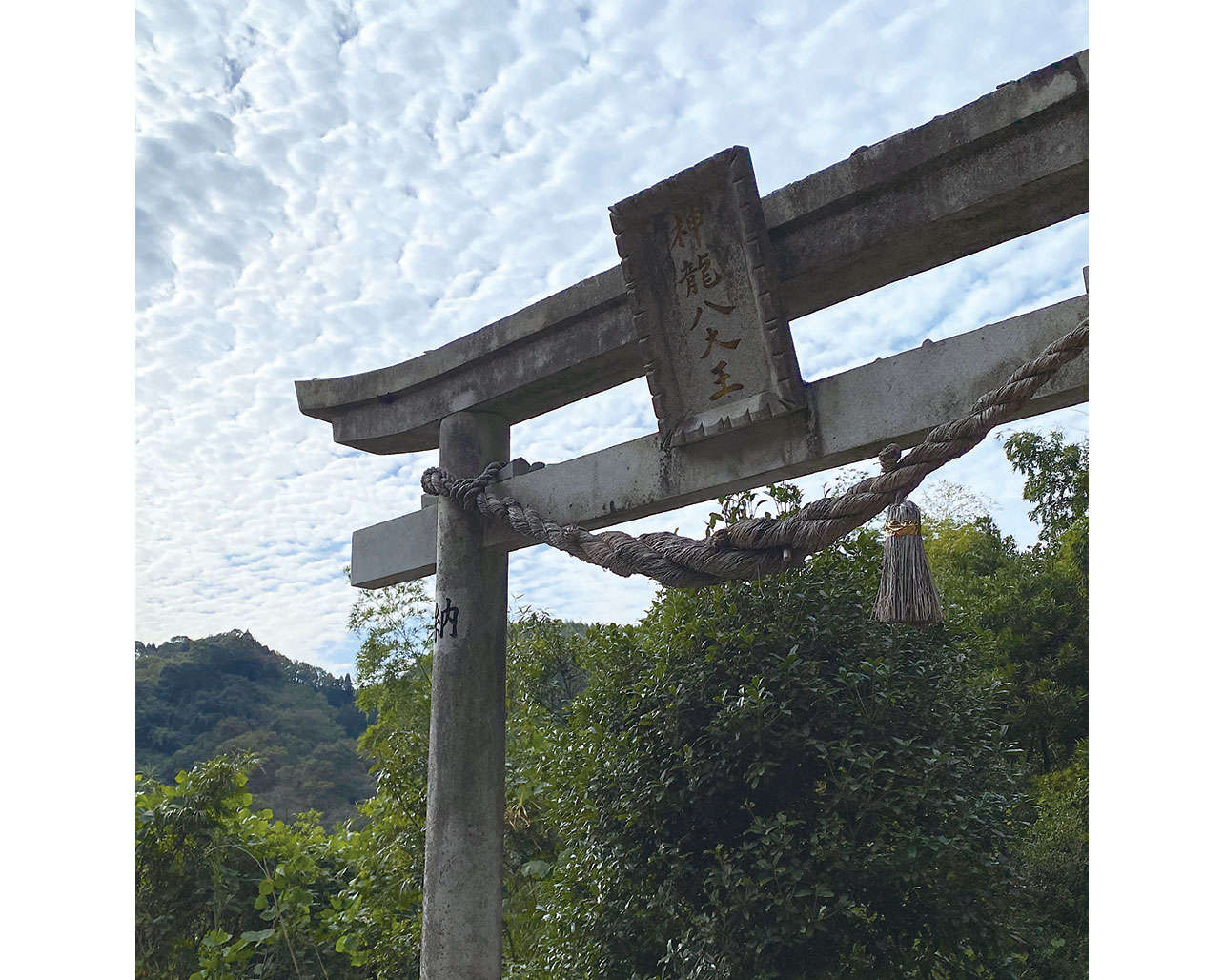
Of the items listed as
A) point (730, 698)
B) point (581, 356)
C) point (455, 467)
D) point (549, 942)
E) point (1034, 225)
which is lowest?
point (549, 942)

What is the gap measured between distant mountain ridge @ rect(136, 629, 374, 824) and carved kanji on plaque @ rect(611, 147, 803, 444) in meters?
11.9

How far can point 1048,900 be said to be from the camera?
5188 mm

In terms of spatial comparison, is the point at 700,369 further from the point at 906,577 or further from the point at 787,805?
the point at 787,805

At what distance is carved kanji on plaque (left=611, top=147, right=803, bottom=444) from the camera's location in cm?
256

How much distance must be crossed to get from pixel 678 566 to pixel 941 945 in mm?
1623

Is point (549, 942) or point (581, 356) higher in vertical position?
point (581, 356)

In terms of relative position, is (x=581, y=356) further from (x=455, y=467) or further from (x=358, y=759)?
(x=358, y=759)

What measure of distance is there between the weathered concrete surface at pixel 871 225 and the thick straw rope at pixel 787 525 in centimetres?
49

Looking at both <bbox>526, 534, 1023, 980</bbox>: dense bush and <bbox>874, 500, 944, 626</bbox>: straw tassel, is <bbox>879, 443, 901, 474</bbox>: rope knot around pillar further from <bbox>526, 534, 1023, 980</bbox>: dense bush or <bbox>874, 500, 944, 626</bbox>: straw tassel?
<bbox>526, 534, 1023, 980</bbox>: dense bush

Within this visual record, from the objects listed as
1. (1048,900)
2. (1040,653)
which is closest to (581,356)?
(1048,900)

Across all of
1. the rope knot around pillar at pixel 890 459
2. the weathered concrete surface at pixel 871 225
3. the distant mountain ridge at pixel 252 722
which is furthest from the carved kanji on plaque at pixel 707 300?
the distant mountain ridge at pixel 252 722

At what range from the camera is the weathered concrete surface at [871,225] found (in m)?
2.24

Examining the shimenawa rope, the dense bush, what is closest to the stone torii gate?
the shimenawa rope

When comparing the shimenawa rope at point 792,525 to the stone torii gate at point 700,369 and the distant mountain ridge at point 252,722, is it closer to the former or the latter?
the stone torii gate at point 700,369
